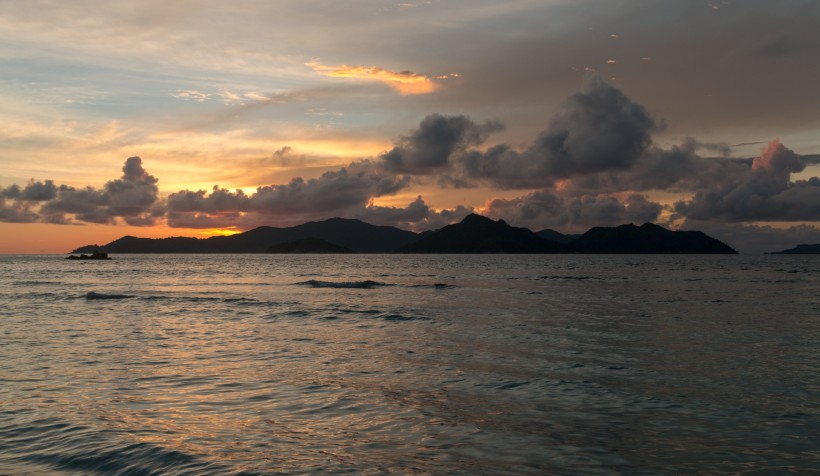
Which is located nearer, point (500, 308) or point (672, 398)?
point (672, 398)

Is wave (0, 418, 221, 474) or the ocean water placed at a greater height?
wave (0, 418, 221, 474)

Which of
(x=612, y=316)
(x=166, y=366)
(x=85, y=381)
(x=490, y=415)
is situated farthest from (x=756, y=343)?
(x=85, y=381)

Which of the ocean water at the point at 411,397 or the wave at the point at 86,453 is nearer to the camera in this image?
the wave at the point at 86,453

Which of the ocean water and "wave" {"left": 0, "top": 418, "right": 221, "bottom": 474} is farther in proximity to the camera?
the ocean water

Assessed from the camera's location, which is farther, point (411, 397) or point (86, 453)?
point (411, 397)

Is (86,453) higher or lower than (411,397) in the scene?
higher

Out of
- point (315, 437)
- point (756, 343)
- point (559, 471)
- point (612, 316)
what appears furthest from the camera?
point (612, 316)

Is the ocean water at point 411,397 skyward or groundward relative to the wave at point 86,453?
groundward

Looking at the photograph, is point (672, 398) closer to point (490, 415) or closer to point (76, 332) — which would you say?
point (490, 415)

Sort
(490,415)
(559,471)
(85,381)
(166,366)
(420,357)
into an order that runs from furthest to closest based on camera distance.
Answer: (420,357)
(166,366)
(85,381)
(490,415)
(559,471)

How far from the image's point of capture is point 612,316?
44.7 meters

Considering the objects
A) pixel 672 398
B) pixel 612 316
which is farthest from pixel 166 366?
pixel 612 316

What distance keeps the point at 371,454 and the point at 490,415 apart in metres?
4.86

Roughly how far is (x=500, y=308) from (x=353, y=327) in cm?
1770
